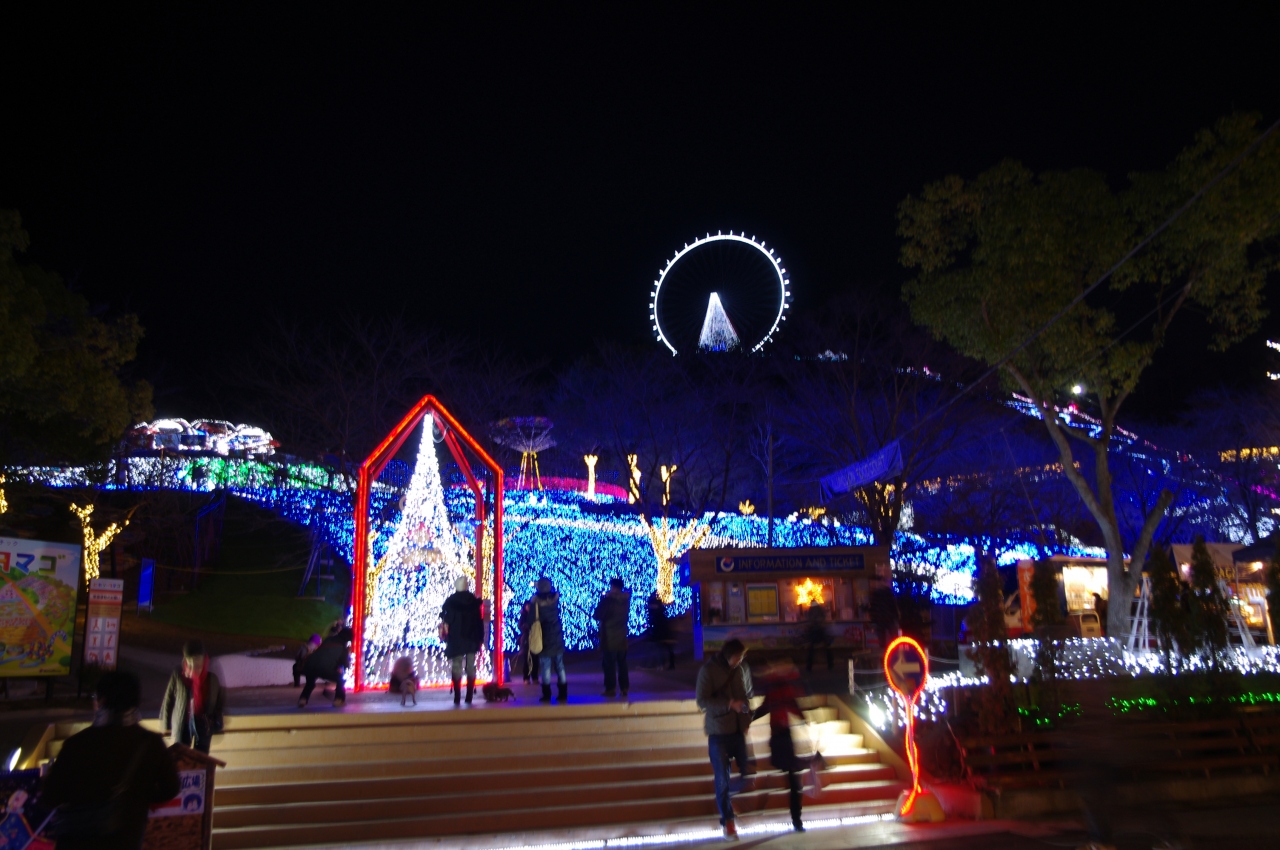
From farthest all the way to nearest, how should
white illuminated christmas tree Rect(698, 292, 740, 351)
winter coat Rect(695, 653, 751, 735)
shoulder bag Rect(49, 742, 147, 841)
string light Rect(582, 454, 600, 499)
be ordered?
string light Rect(582, 454, 600, 499) < white illuminated christmas tree Rect(698, 292, 740, 351) < winter coat Rect(695, 653, 751, 735) < shoulder bag Rect(49, 742, 147, 841)

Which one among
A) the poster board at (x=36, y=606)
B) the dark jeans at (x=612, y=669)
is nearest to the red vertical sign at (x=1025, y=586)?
the dark jeans at (x=612, y=669)

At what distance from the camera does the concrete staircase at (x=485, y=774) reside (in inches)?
294

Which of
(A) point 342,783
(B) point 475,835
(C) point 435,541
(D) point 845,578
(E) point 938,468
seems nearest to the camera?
(B) point 475,835

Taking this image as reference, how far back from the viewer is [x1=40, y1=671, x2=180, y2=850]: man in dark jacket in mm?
3570

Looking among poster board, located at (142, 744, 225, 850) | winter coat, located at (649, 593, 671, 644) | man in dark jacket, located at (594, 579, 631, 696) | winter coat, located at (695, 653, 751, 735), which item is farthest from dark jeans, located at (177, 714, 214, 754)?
winter coat, located at (649, 593, 671, 644)

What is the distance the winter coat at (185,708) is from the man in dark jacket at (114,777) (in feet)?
12.1

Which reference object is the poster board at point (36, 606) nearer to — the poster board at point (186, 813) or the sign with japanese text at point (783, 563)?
the poster board at point (186, 813)

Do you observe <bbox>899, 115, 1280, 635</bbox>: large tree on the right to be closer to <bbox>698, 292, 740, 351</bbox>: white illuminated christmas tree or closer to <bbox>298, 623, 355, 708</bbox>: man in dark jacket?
<bbox>298, 623, 355, 708</bbox>: man in dark jacket

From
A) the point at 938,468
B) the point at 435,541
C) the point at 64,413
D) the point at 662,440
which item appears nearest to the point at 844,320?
the point at 662,440

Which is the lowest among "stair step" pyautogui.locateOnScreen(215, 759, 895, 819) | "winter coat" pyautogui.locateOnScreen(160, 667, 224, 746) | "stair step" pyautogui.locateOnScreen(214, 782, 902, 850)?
"stair step" pyautogui.locateOnScreen(214, 782, 902, 850)

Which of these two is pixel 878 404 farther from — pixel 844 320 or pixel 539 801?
pixel 539 801

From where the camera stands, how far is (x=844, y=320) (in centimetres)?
2466

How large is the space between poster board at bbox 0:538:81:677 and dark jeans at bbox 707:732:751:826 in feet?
28.5

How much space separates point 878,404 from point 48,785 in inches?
915
